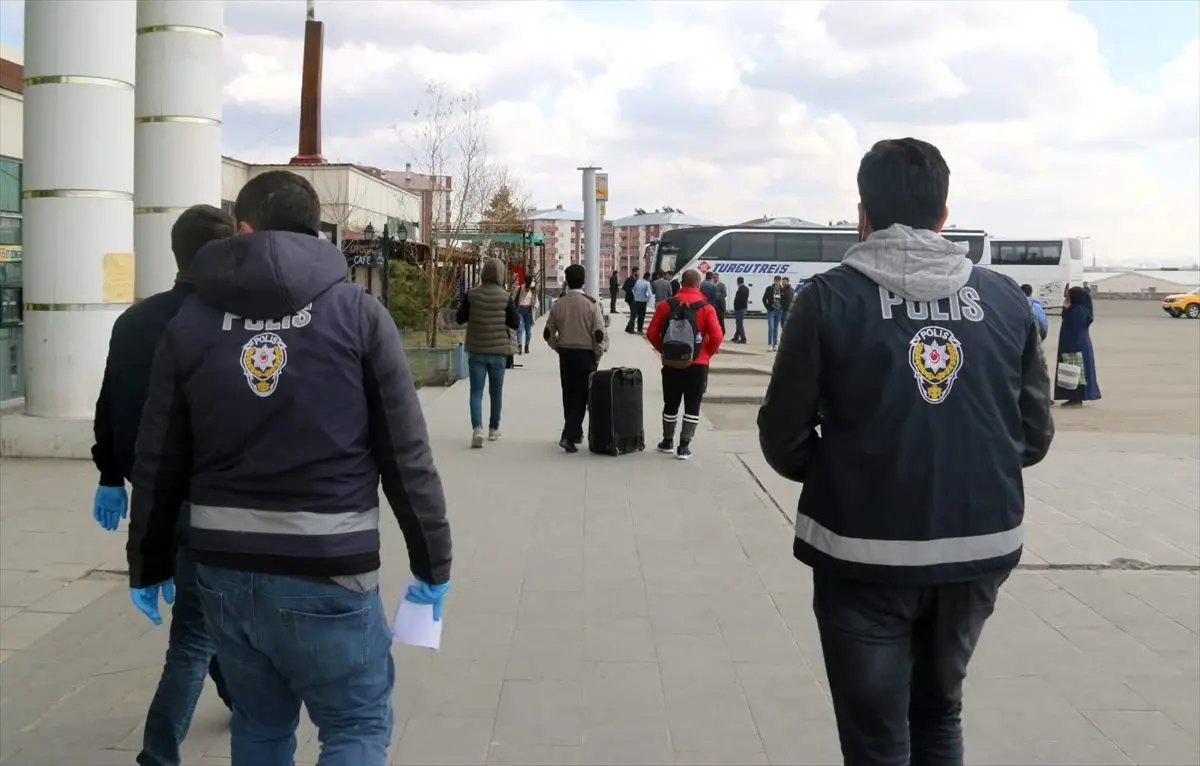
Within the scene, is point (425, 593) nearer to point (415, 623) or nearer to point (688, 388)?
point (415, 623)

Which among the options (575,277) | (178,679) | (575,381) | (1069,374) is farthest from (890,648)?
(1069,374)

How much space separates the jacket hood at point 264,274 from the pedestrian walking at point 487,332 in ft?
27.1

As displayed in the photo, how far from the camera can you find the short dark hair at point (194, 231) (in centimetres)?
356

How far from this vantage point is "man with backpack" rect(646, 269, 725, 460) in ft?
33.7

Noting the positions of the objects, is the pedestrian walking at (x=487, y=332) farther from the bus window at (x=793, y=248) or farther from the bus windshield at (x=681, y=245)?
the bus window at (x=793, y=248)

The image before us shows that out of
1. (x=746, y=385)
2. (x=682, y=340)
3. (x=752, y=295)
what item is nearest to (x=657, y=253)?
(x=752, y=295)

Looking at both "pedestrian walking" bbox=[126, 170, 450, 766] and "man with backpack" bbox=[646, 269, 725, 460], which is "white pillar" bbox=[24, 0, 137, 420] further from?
"pedestrian walking" bbox=[126, 170, 450, 766]

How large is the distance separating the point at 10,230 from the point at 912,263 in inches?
541

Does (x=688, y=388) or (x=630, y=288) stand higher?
(x=630, y=288)

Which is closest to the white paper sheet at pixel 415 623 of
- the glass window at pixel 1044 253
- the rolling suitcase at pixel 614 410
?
the rolling suitcase at pixel 614 410

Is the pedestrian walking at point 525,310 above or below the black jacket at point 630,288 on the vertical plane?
below

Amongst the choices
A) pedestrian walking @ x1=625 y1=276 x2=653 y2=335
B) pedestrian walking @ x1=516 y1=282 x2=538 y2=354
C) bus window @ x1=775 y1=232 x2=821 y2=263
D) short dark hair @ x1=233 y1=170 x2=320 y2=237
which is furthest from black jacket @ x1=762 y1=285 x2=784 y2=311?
short dark hair @ x1=233 y1=170 x2=320 y2=237

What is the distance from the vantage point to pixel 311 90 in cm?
4747

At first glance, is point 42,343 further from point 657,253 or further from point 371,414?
point 657,253
